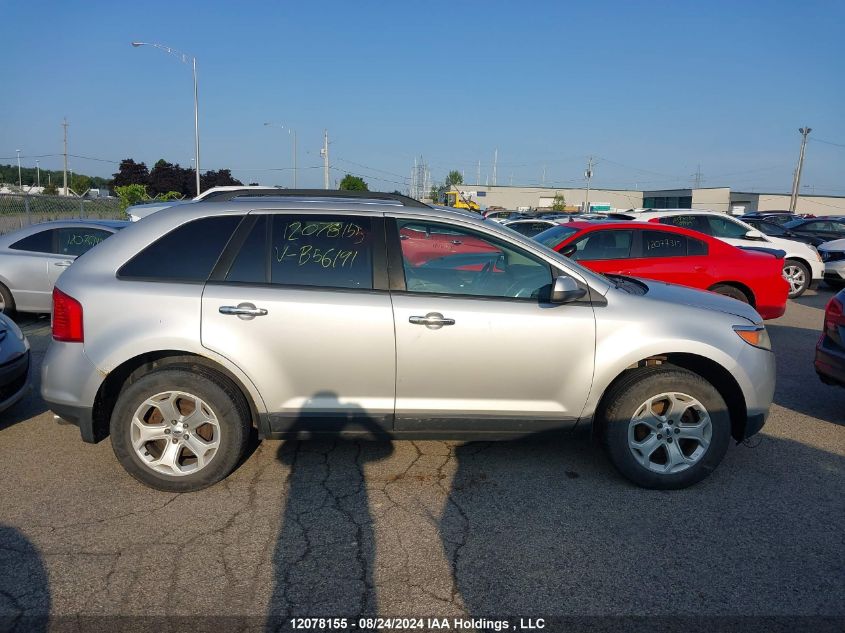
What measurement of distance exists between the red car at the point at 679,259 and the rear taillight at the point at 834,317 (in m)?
2.82

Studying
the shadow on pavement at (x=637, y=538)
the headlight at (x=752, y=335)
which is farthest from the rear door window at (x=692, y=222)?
the headlight at (x=752, y=335)

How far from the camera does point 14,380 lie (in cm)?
499

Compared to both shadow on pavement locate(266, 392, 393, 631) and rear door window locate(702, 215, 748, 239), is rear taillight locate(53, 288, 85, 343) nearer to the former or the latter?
shadow on pavement locate(266, 392, 393, 631)

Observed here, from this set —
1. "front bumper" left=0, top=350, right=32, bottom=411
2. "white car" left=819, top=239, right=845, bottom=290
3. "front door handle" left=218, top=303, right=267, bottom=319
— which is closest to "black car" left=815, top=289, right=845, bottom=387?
"front door handle" left=218, top=303, right=267, bottom=319

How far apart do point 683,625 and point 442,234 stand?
8.51ft

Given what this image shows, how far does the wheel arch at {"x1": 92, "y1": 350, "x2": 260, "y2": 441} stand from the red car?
547 centimetres

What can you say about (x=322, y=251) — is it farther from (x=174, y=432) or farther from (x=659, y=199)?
(x=659, y=199)

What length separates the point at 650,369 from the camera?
13.6 feet

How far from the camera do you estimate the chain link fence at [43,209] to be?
2123 cm

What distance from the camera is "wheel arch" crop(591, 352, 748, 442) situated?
4172mm

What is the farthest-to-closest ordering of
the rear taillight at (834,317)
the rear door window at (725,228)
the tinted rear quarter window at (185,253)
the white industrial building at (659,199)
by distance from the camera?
1. the white industrial building at (659,199)
2. the rear door window at (725,228)
3. the rear taillight at (834,317)
4. the tinted rear quarter window at (185,253)

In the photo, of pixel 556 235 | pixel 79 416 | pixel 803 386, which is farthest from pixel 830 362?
pixel 79 416

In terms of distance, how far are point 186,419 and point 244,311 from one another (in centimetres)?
76

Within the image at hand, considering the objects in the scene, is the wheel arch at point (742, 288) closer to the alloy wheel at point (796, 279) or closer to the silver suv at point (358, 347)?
the silver suv at point (358, 347)
